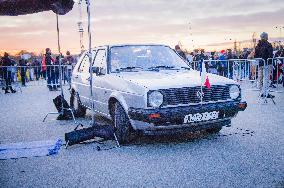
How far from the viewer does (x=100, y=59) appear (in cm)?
754

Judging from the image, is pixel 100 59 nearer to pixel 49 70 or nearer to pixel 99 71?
pixel 99 71

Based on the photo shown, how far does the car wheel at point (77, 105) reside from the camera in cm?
908

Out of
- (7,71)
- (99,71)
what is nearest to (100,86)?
(99,71)

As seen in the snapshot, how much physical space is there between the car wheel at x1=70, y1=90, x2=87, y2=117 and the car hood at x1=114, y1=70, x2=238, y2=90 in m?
2.71

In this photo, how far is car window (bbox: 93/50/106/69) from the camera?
723cm

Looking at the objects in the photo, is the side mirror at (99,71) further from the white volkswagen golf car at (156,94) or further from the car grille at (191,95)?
the car grille at (191,95)

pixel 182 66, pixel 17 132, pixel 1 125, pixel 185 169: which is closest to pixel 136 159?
pixel 185 169

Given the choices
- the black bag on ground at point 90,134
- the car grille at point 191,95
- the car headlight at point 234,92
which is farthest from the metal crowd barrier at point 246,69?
the black bag on ground at point 90,134

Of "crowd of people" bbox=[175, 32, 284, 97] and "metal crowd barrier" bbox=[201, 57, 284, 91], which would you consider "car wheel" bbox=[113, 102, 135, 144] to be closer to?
"crowd of people" bbox=[175, 32, 284, 97]

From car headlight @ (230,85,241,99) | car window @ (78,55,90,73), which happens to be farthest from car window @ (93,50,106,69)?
car headlight @ (230,85,241,99)

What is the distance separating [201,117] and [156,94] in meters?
0.83

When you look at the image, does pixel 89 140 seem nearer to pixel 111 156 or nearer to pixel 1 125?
pixel 111 156

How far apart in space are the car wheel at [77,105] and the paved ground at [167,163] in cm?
174

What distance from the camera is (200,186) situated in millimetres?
4094
